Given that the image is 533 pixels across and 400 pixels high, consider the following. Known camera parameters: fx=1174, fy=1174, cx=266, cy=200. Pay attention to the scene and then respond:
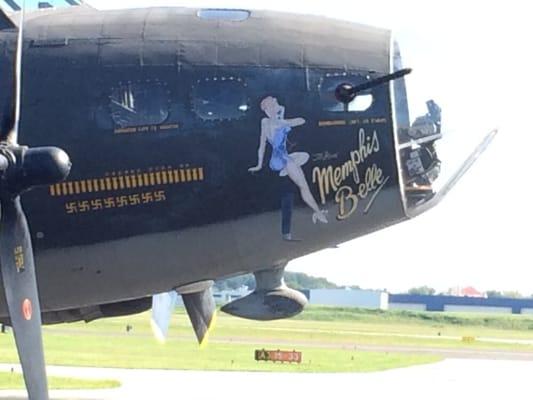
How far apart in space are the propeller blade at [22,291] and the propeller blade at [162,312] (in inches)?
158

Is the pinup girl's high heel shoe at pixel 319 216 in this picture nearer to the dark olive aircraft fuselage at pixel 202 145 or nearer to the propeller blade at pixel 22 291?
the dark olive aircraft fuselage at pixel 202 145

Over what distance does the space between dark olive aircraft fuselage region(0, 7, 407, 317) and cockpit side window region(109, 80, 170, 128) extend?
0.02 meters

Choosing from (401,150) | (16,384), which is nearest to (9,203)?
(401,150)

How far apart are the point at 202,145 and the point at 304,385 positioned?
875 inches

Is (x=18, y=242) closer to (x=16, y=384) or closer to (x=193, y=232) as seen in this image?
(x=193, y=232)

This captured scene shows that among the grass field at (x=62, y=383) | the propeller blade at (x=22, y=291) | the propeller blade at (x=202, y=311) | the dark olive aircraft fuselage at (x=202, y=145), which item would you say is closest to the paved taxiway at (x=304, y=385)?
the grass field at (x=62, y=383)

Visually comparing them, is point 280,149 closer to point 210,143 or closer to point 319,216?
point 210,143

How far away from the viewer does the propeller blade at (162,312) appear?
19.2m

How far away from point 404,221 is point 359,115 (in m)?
1.78

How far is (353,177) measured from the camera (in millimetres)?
15906

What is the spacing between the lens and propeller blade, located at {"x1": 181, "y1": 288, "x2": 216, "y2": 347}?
19.0 meters

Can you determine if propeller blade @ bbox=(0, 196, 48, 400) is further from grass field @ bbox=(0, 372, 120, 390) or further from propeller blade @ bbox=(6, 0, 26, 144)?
grass field @ bbox=(0, 372, 120, 390)

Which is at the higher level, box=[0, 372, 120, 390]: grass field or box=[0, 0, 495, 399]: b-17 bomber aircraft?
box=[0, 0, 495, 399]: b-17 bomber aircraft

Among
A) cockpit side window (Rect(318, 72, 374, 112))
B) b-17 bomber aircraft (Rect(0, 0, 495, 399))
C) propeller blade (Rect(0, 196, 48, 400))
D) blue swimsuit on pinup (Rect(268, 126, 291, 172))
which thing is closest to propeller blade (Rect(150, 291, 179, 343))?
b-17 bomber aircraft (Rect(0, 0, 495, 399))
